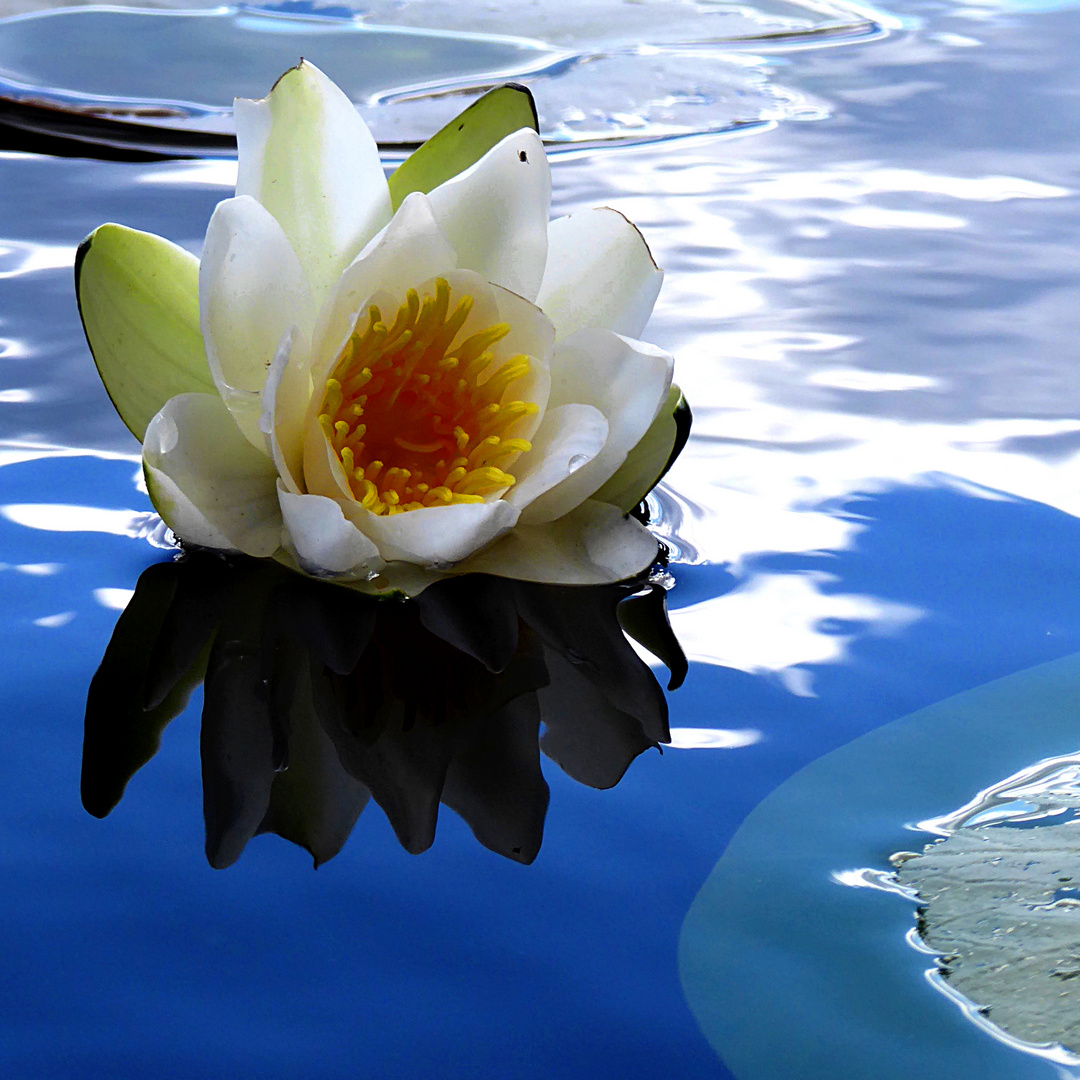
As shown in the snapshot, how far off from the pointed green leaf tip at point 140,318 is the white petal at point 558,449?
190mm

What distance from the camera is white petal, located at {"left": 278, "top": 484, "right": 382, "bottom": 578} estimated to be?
2.17 feet

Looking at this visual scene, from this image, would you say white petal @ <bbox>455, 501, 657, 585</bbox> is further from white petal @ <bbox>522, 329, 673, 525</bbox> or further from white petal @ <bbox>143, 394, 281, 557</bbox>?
white petal @ <bbox>143, 394, 281, 557</bbox>

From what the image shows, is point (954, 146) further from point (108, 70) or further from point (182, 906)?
point (182, 906)

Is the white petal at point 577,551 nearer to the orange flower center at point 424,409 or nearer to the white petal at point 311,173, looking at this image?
the orange flower center at point 424,409

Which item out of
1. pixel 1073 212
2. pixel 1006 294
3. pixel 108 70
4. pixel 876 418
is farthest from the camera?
pixel 108 70

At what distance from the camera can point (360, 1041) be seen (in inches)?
18.4

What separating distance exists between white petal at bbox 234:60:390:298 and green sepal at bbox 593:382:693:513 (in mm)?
202

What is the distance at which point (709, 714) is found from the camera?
2.20 ft

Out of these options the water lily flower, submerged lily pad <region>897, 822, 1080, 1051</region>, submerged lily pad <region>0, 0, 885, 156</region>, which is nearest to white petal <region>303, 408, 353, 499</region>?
the water lily flower

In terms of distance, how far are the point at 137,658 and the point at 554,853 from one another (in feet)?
0.85

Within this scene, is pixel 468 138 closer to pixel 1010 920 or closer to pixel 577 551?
pixel 577 551

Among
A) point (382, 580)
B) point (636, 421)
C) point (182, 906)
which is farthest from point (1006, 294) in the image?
point (182, 906)

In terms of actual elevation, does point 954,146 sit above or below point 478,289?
below

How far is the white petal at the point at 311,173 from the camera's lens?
756mm
